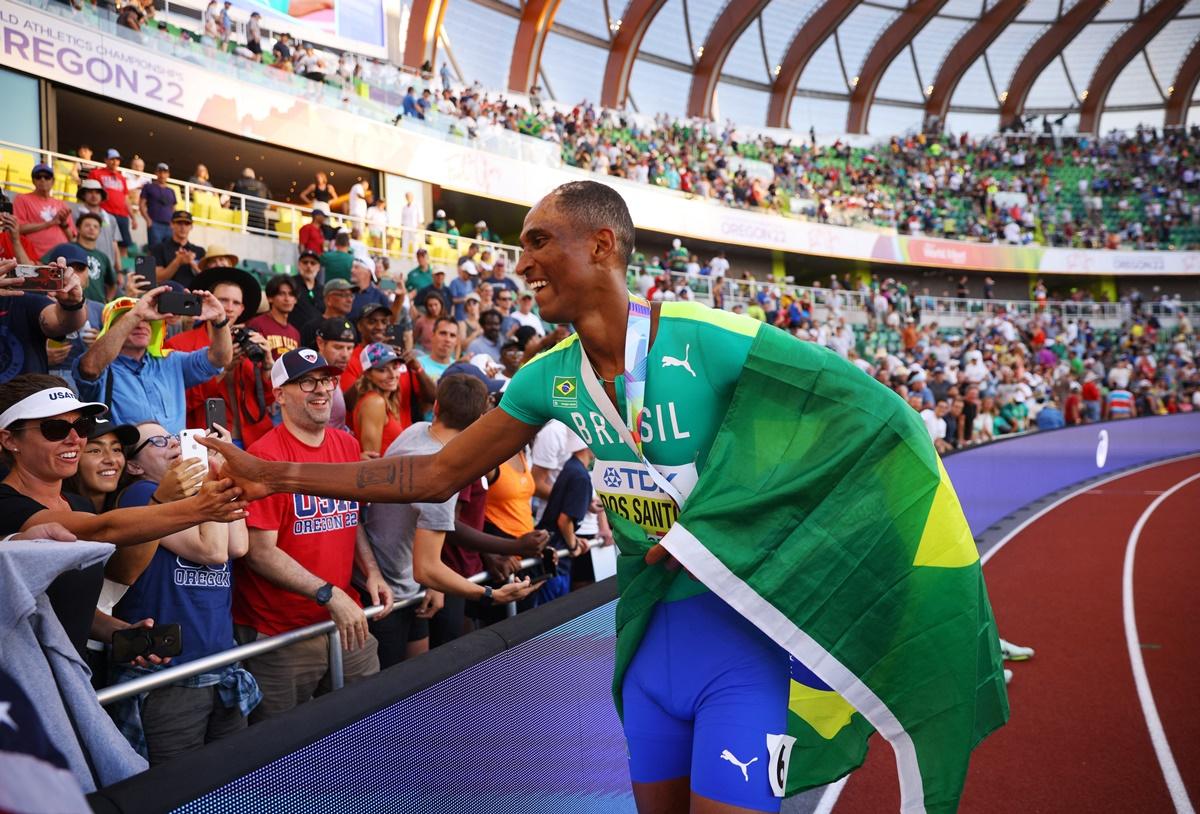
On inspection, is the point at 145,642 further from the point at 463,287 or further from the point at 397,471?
the point at 463,287

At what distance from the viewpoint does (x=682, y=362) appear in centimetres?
232

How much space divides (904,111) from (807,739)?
53.5 m

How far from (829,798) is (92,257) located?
6648 millimetres

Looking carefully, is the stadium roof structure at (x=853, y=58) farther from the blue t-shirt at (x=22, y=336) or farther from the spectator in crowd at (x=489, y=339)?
the blue t-shirt at (x=22, y=336)

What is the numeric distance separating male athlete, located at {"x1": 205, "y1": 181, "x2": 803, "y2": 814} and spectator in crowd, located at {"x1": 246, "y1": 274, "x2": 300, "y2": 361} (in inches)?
169

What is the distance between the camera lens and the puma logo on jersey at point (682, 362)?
7.59 feet

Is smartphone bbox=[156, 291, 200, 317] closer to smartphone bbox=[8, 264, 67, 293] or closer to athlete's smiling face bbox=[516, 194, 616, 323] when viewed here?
smartphone bbox=[8, 264, 67, 293]

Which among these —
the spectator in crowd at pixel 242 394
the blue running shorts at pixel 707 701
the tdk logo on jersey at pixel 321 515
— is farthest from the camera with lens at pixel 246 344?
the blue running shorts at pixel 707 701

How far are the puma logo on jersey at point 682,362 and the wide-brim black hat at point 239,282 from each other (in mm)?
4584

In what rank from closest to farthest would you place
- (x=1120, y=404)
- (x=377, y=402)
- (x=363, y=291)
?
(x=377, y=402) → (x=363, y=291) → (x=1120, y=404)

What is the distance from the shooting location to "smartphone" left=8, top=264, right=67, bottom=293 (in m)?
4.29

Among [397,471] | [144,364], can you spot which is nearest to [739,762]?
[397,471]

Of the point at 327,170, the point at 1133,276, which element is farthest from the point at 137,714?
the point at 1133,276

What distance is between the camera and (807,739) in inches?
96.7
